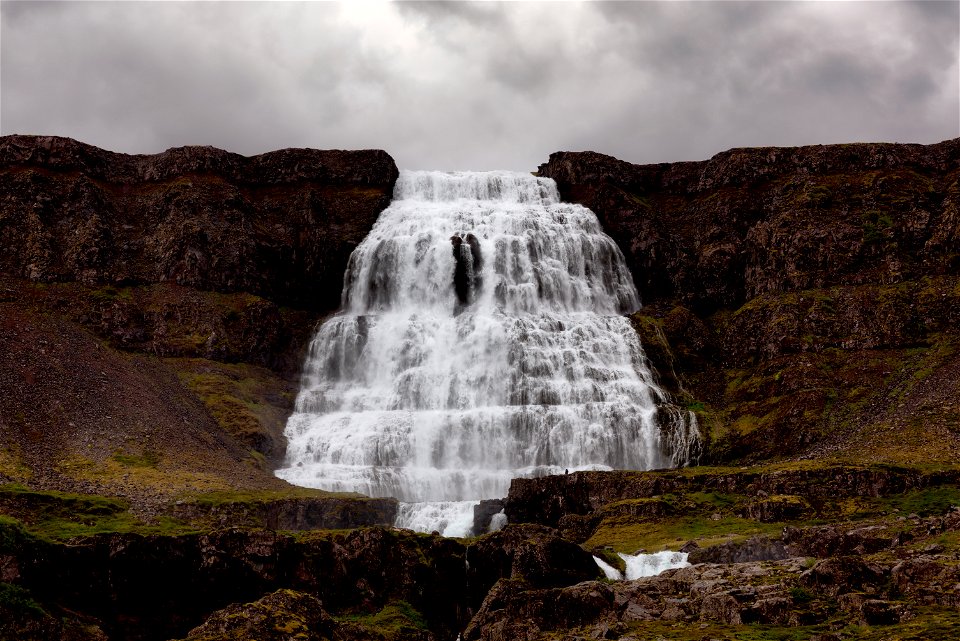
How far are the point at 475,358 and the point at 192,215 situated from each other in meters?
38.0

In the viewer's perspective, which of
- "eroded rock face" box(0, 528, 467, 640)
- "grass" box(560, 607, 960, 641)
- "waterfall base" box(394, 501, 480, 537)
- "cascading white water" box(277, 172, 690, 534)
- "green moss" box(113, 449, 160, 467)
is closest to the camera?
"grass" box(560, 607, 960, 641)

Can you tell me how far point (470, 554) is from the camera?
4588cm

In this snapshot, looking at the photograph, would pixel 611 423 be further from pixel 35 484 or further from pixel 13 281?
pixel 13 281

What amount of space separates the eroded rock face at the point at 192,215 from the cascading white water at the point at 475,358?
5.01 metres

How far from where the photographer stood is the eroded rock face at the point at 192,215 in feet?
313

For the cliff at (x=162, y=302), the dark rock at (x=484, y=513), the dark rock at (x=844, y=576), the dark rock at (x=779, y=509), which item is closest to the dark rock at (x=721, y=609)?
the dark rock at (x=844, y=576)

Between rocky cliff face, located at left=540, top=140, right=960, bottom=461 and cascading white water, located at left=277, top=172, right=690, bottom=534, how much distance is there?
17.4 ft

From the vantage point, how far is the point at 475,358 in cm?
8431

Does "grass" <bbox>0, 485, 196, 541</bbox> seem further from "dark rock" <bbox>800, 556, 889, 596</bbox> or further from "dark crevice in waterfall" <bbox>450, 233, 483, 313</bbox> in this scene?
"dark crevice in waterfall" <bbox>450, 233, 483, 313</bbox>

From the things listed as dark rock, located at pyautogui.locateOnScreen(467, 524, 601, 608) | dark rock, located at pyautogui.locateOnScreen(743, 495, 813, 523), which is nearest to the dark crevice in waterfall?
dark rock, located at pyautogui.locateOnScreen(743, 495, 813, 523)

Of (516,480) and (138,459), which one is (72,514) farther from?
(516,480)

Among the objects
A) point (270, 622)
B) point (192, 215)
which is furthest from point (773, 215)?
point (270, 622)

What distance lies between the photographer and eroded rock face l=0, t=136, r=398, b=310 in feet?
313

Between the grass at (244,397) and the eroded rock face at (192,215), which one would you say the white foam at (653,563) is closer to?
the grass at (244,397)
